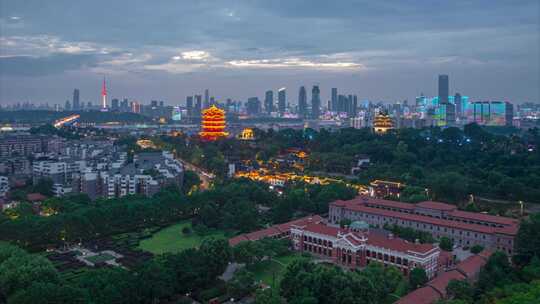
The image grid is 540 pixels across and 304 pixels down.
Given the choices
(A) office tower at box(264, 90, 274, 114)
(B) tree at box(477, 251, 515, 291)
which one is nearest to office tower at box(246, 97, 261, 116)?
(A) office tower at box(264, 90, 274, 114)

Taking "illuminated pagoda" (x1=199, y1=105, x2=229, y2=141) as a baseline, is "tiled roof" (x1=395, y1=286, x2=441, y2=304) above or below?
below

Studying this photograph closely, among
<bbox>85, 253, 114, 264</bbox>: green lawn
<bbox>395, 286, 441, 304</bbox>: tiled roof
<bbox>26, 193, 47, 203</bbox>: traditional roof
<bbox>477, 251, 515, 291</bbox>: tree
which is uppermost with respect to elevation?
<bbox>26, 193, 47, 203</bbox>: traditional roof

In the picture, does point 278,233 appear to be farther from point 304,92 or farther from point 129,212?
point 304,92

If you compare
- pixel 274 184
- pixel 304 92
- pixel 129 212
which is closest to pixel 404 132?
pixel 274 184

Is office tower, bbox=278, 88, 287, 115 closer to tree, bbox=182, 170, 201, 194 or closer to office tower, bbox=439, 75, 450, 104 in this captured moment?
office tower, bbox=439, 75, 450, 104

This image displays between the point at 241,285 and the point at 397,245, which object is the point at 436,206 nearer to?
the point at 397,245

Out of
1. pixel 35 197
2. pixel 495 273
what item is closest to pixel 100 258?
pixel 35 197
